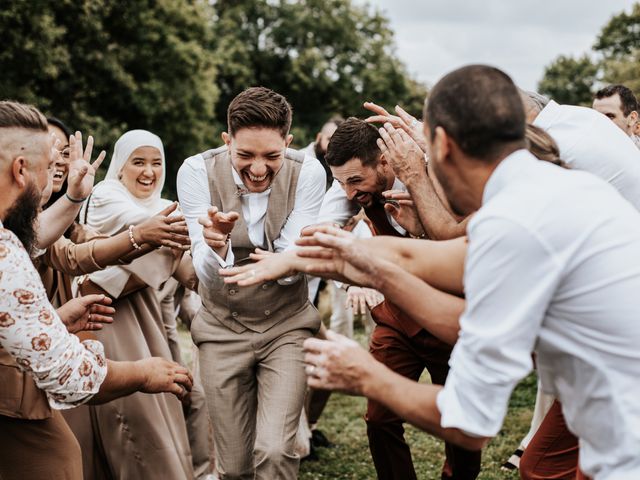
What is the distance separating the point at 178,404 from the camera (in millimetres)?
5625

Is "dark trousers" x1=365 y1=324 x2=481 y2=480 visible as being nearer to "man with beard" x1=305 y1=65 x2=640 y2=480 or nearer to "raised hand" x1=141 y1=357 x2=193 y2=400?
"raised hand" x1=141 y1=357 x2=193 y2=400

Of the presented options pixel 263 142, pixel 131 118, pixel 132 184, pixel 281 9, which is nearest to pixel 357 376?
pixel 263 142

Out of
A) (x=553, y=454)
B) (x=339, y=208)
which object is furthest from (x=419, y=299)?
(x=339, y=208)

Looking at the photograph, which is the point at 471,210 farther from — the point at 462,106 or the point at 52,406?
the point at 52,406

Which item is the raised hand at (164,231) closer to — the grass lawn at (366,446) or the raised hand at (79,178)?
the raised hand at (79,178)

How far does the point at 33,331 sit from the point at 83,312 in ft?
2.88

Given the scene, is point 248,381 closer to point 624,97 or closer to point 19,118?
point 19,118

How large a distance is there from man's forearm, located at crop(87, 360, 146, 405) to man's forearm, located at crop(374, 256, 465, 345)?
150 centimetres

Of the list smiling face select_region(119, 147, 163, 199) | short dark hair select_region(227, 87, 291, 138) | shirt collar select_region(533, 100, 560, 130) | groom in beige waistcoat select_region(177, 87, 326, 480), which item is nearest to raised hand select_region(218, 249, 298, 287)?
groom in beige waistcoat select_region(177, 87, 326, 480)

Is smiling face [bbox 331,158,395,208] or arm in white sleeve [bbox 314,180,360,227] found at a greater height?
smiling face [bbox 331,158,395,208]

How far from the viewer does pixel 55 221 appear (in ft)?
15.7

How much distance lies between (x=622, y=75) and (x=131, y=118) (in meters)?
19.4

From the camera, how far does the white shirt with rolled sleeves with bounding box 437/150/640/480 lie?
7.61 ft

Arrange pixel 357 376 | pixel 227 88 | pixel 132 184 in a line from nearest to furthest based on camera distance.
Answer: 1. pixel 357 376
2. pixel 132 184
3. pixel 227 88
